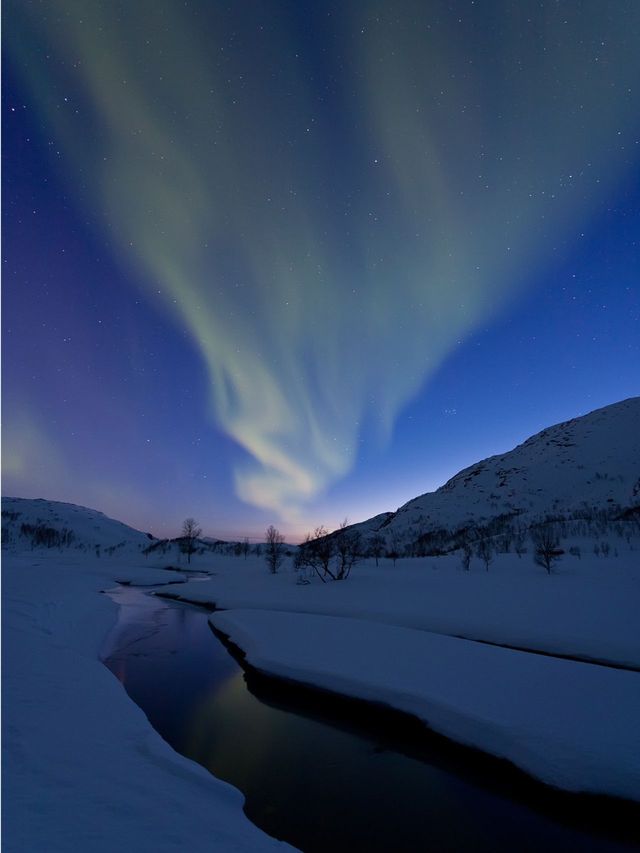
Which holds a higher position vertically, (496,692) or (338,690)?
(496,692)

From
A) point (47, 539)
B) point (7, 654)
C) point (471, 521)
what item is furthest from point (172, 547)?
point (7, 654)

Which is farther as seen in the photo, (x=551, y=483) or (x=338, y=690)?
(x=551, y=483)

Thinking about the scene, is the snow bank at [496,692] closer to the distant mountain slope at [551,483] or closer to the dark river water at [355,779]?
the dark river water at [355,779]

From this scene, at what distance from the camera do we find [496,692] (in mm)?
10430

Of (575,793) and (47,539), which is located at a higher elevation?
(47,539)

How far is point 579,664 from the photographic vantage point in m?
11.8

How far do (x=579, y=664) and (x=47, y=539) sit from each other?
15469 centimetres

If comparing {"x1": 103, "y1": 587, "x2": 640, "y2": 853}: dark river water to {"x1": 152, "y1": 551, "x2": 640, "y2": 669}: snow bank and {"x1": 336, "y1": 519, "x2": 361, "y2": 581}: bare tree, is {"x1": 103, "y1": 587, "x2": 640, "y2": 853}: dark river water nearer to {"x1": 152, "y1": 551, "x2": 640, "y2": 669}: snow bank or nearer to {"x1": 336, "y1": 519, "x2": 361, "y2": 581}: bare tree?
{"x1": 152, "y1": 551, "x2": 640, "y2": 669}: snow bank

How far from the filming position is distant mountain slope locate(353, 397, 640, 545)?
90125mm

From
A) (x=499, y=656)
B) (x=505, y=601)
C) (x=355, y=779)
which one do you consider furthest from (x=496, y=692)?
(x=505, y=601)

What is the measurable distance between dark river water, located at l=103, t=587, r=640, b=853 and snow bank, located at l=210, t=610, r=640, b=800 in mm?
425

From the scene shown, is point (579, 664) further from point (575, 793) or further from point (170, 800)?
point (170, 800)

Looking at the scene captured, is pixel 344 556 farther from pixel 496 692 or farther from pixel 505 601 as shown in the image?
pixel 496 692

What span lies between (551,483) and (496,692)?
114594mm
